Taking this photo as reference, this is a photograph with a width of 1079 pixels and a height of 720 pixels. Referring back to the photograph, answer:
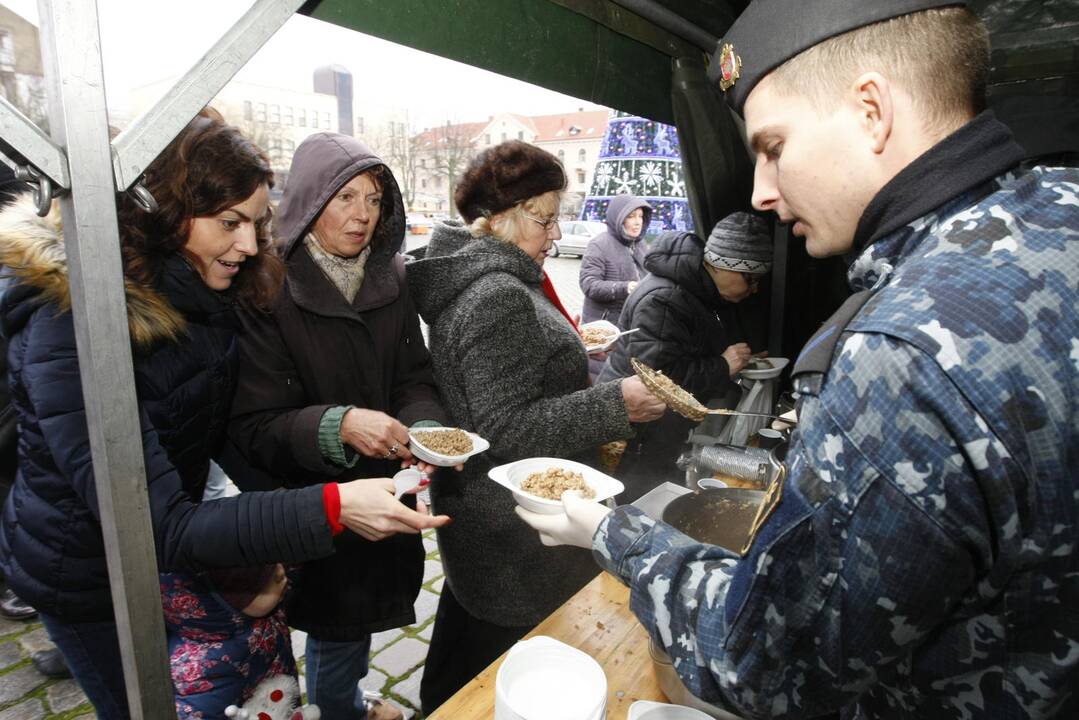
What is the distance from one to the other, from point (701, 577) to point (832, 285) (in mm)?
4572

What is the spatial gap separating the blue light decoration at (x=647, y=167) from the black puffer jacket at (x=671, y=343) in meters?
2.99

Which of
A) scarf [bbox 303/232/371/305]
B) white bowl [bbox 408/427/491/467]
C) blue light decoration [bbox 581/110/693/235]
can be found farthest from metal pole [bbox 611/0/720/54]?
blue light decoration [bbox 581/110/693/235]

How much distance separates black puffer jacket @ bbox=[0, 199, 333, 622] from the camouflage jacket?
1.10 metres

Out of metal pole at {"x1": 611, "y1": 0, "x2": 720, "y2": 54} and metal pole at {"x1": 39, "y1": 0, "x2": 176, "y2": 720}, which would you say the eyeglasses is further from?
metal pole at {"x1": 39, "y1": 0, "x2": 176, "y2": 720}

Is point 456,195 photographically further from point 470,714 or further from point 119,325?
point 470,714

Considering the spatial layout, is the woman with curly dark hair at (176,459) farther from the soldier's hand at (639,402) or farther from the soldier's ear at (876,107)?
the soldier's ear at (876,107)

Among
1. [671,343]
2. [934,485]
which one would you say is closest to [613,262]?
[671,343]

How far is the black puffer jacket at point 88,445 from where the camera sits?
1.30 metres

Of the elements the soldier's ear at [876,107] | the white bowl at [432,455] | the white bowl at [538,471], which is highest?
the soldier's ear at [876,107]

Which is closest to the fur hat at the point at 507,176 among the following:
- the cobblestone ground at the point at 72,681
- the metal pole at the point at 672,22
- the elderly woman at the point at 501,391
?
the elderly woman at the point at 501,391

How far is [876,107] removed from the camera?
0.86 meters

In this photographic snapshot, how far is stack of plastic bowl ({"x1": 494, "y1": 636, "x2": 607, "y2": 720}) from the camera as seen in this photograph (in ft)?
3.68

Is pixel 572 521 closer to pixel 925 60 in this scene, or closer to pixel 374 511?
pixel 374 511

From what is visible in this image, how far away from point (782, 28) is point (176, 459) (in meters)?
1.76
